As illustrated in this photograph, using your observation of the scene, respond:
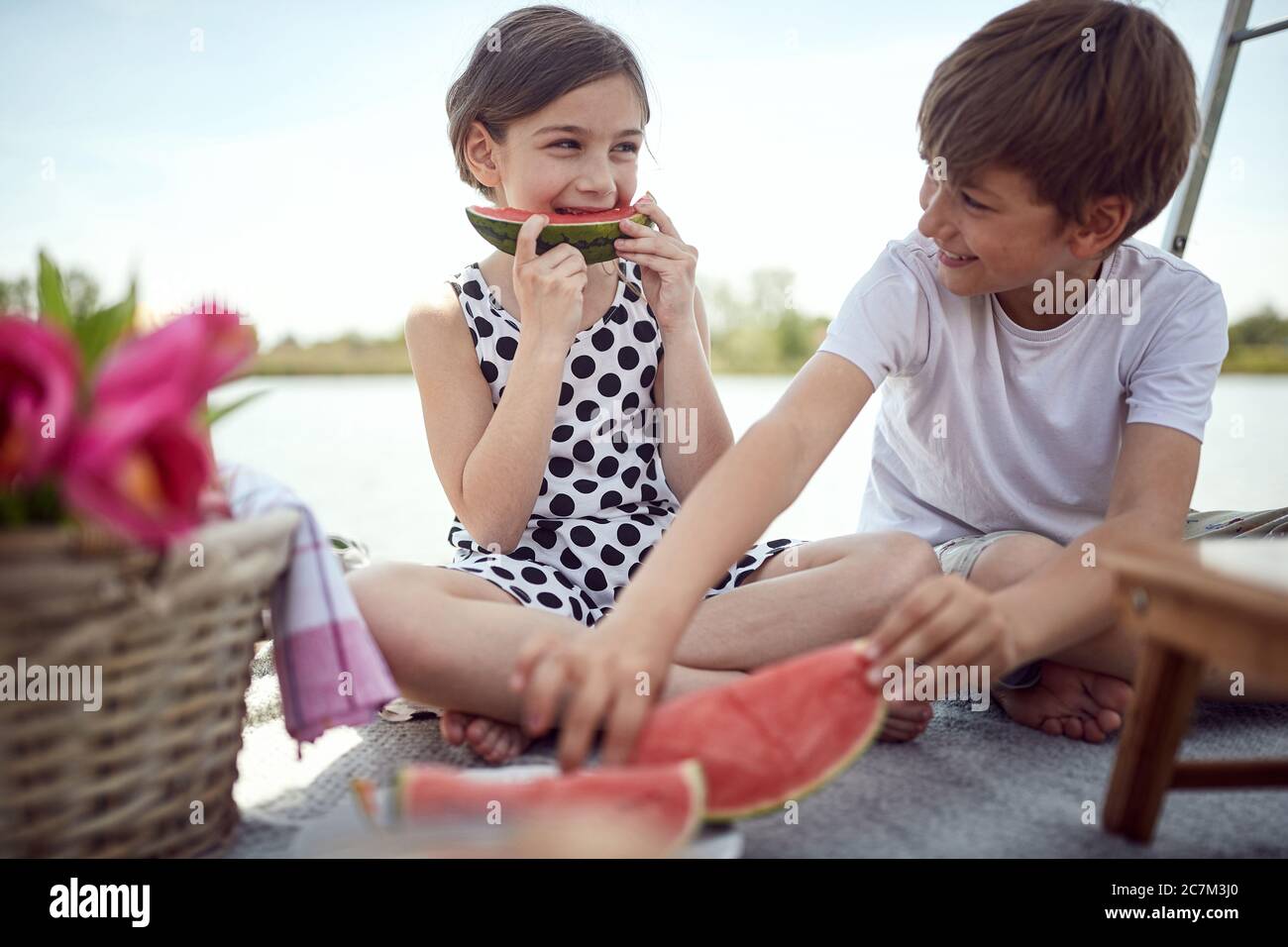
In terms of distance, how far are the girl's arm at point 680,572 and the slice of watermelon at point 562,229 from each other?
1.31ft

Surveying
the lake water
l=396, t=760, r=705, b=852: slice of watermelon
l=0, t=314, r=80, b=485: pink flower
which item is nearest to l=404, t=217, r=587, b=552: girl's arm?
the lake water

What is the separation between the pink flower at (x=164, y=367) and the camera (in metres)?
0.74

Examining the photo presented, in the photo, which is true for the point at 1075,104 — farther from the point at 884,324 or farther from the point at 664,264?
the point at 664,264

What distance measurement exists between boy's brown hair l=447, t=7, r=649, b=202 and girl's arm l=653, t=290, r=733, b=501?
40cm

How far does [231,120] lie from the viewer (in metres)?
3.37

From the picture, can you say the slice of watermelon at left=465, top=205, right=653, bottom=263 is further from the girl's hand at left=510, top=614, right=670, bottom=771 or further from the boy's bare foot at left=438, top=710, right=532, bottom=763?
the girl's hand at left=510, top=614, right=670, bottom=771

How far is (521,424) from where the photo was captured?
1532 mm

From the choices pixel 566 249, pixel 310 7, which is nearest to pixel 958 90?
pixel 566 249

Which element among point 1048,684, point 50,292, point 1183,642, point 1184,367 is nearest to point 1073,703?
point 1048,684

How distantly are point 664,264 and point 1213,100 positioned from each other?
1.67 m

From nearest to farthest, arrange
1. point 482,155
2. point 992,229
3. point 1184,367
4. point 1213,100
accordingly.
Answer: point 992,229 < point 1184,367 < point 482,155 < point 1213,100

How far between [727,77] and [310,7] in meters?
1.69

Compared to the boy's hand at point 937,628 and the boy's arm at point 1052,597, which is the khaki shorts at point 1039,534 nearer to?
the boy's arm at point 1052,597

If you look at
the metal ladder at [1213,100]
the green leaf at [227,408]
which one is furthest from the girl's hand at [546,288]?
the metal ladder at [1213,100]
